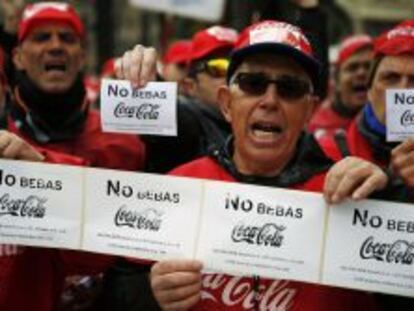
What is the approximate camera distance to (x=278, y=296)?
9.14 feet

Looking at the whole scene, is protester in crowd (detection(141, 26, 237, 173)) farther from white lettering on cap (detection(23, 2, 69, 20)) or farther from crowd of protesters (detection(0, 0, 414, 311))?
white lettering on cap (detection(23, 2, 69, 20))

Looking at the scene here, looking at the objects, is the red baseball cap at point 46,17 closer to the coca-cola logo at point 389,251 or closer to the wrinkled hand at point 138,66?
the wrinkled hand at point 138,66

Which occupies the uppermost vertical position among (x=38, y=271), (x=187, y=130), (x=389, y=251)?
(x=187, y=130)

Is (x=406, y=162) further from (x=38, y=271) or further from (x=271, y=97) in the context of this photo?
(x=38, y=271)

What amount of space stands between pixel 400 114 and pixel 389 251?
0.55m

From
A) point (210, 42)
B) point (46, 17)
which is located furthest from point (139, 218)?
point (210, 42)

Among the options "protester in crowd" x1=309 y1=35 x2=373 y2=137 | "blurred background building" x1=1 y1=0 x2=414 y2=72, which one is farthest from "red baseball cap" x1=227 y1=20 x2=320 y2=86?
"protester in crowd" x1=309 y1=35 x2=373 y2=137

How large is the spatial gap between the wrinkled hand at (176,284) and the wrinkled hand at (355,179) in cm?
49

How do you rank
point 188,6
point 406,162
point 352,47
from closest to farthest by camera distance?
point 406,162, point 352,47, point 188,6

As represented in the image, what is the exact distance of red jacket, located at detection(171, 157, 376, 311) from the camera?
2.76 meters

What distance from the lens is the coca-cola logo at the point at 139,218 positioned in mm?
2896

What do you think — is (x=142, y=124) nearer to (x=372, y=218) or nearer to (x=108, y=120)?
(x=108, y=120)

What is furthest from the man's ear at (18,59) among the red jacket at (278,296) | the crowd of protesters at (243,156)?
the red jacket at (278,296)

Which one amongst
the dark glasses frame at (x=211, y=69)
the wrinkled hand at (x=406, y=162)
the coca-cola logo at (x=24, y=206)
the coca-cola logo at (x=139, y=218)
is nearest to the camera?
the wrinkled hand at (x=406, y=162)
